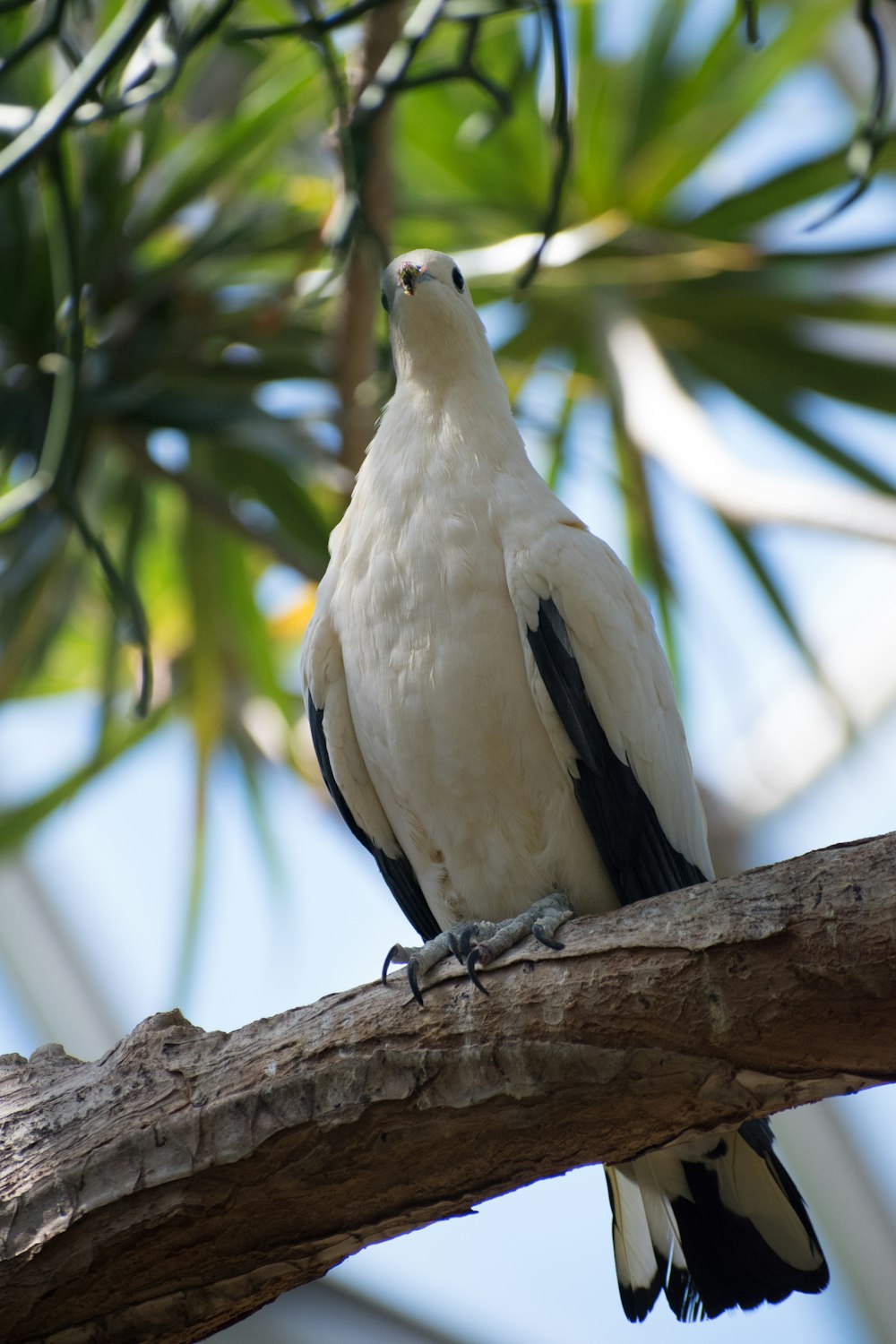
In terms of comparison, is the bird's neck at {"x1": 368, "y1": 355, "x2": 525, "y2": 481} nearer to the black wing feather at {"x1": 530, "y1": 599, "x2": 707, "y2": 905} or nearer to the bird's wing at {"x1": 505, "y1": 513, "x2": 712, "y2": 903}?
the bird's wing at {"x1": 505, "y1": 513, "x2": 712, "y2": 903}

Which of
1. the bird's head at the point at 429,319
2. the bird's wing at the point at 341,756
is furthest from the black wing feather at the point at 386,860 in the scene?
the bird's head at the point at 429,319

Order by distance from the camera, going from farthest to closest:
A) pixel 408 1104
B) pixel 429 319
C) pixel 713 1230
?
pixel 429 319 → pixel 713 1230 → pixel 408 1104

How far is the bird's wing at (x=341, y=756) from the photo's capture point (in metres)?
3.05

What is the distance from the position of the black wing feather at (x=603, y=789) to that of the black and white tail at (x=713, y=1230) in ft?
1.78

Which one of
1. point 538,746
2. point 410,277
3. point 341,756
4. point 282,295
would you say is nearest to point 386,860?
point 341,756

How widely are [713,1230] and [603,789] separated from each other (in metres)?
0.92

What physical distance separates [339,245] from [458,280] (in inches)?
14.7

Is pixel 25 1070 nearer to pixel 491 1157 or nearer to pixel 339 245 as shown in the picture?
pixel 491 1157

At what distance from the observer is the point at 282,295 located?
16.6 feet

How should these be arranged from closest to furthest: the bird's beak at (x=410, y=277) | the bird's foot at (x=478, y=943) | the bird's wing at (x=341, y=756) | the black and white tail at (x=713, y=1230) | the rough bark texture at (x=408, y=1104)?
the rough bark texture at (x=408, y=1104), the bird's foot at (x=478, y=943), the black and white tail at (x=713, y=1230), the bird's wing at (x=341, y=756), the bird's beak at (x=410, y=277)

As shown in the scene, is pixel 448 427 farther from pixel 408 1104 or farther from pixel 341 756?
pixel 408 1104

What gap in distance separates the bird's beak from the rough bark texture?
1743mm

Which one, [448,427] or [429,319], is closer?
[448,427]

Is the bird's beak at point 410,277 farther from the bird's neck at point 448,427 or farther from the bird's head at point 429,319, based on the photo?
the bird's neck at point 448,427
